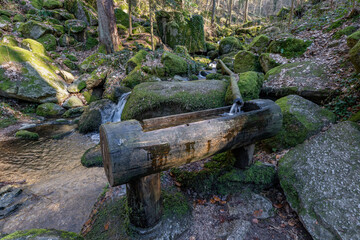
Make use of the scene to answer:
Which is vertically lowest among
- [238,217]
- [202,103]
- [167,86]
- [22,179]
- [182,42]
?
[22,179]

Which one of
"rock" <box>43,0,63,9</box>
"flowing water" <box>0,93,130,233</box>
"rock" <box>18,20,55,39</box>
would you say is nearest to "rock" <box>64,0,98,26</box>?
"rock" <box>43,0,63,9</box>

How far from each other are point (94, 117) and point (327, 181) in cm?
716

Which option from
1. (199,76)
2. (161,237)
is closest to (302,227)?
(161,237)

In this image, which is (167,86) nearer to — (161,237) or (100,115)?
(100,115)

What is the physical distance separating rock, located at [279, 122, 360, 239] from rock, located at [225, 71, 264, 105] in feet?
7.13

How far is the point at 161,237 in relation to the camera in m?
2.21

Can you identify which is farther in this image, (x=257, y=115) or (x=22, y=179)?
(x=22, y=179)

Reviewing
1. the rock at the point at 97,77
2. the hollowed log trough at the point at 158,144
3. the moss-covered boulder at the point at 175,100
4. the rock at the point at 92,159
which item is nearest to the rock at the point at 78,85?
the rock at the point at 97,77

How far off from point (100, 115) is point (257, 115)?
20.5 ft

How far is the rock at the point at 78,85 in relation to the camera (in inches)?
361

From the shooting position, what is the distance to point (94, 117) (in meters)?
6.81

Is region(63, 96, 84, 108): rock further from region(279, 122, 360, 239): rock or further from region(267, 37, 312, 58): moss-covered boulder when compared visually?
region(267, 37, 312, 58): moss-covered boulder

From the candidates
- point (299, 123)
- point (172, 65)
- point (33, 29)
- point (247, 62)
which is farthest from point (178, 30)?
point (299, 123)

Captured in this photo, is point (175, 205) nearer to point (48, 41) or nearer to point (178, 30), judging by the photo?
point (48, 41)
